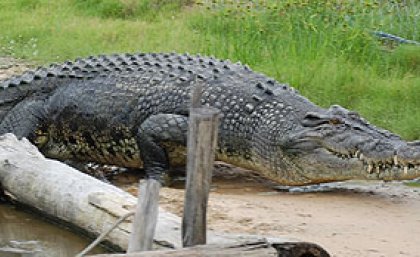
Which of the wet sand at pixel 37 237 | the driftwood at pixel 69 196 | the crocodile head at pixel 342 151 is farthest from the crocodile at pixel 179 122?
the wet sand at pixel 37 237

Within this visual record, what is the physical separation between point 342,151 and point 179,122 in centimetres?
116

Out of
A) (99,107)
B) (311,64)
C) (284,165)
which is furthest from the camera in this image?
(311,64)

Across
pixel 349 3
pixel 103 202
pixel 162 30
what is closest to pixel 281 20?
pixel 349 3

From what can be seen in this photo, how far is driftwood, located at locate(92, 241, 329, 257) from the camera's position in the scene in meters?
3.89

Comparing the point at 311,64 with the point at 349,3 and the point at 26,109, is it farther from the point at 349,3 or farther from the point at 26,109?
the point at 26,109

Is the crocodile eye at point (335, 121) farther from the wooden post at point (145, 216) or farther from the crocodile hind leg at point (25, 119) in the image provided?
the wooden post at point (145, 216)

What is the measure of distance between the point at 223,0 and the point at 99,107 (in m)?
4.54

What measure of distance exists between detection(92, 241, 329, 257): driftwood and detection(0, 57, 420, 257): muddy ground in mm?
897

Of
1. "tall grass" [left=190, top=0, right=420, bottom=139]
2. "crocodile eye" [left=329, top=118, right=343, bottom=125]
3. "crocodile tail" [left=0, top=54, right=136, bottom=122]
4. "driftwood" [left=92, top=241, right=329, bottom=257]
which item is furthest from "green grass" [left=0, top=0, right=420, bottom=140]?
"driftwood" [left=92, top=241, right=329, bottom=257]

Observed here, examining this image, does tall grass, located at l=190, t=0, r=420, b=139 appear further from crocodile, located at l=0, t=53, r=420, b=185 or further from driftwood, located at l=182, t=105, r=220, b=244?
driftwood, located at l=182, t=105, r=220, b=244

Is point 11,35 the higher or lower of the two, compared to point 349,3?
lower

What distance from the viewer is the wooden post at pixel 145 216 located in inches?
156

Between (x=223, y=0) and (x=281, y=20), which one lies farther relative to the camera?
(x=223, y=0)

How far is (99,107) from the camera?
7.38 m
